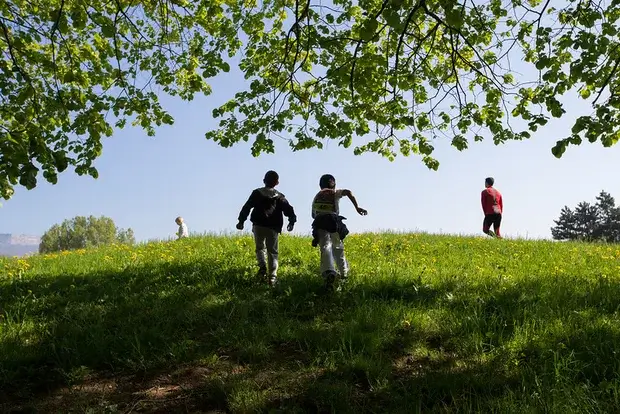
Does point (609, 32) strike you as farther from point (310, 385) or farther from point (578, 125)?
point (310, 385)

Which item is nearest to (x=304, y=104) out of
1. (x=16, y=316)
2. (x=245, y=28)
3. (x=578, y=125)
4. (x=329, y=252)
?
(x=245, y=28)

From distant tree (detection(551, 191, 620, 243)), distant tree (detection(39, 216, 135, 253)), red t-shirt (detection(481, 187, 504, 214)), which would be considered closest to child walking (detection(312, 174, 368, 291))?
red t-shirt (detection(481, 187, 504, 214))

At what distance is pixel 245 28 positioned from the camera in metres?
7.71

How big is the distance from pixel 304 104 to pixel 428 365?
184 inches

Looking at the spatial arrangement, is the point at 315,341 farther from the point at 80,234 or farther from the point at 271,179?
the point at 80,234

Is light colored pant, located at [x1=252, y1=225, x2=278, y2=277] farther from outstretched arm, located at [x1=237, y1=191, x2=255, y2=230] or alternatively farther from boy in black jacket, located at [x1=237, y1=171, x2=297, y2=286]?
outstretched arm, located at [x1=237, y1=191, x2=255, y2=230]

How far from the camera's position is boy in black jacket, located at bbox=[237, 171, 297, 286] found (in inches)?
290

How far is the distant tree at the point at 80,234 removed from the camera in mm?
81812

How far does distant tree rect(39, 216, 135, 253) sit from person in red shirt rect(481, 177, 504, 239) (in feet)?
261

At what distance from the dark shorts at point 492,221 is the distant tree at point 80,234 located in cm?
7944

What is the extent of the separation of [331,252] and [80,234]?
89.2 m

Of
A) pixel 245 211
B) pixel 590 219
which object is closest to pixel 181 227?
pixel 245 211

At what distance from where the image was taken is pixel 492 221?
13.9m

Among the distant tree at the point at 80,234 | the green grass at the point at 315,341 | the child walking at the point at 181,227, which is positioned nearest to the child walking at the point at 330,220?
the green grass at the point at 315,341
